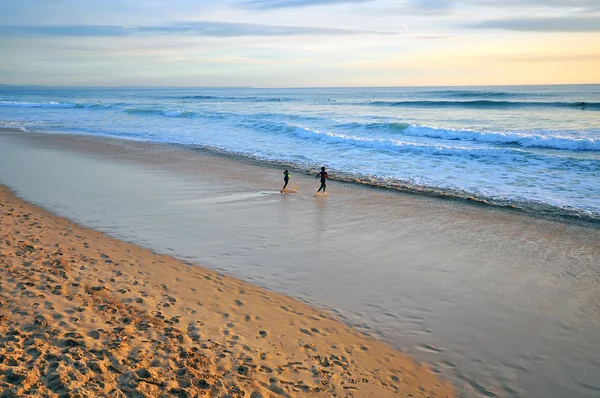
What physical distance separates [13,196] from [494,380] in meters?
14.0

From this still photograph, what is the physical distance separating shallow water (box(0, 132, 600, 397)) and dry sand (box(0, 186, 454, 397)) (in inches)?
25.9

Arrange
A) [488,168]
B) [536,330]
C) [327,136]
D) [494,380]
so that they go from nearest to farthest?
[494,380], [536,330], [488,168], [327,136]

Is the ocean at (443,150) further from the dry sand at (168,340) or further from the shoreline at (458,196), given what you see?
the dry sand at (168,340)

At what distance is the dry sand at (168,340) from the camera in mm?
4953

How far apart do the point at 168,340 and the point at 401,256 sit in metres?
5.54

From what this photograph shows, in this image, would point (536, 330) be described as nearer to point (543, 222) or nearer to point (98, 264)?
point (543, 222)

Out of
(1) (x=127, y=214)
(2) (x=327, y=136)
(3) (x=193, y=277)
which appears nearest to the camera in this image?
(3) (x=193, y=277)

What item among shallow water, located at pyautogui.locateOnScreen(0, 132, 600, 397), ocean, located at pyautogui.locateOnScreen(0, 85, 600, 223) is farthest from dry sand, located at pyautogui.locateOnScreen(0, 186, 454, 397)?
ocean, located at pyautogui.locateOnScreen(0, 85, 600, 223)

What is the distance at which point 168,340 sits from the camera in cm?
593

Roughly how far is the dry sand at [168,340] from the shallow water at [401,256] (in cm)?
66

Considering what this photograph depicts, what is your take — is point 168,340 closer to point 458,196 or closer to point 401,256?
point 401,256

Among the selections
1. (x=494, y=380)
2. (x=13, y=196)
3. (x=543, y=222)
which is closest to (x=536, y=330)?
(x=494, y=380)

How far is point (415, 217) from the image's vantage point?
1284 cm

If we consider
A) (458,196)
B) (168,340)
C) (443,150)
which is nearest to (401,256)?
(168,340)
